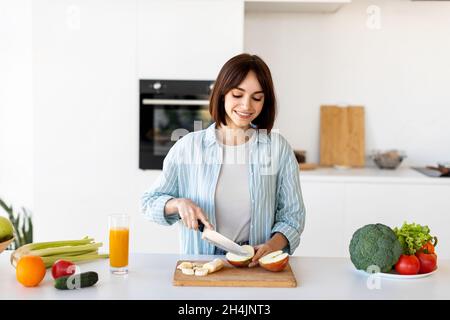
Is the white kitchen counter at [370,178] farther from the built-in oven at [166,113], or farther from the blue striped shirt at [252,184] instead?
the blue striped shirt at [252,184]

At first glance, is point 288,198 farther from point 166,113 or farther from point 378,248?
point 166,113

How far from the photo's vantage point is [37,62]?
400cm

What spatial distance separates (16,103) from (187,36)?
1.40 meters

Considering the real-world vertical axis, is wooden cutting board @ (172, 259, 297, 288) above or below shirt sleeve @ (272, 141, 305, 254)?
below

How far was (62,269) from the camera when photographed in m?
1.98

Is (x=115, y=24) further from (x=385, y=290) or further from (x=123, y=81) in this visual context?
(x=385, y=290)

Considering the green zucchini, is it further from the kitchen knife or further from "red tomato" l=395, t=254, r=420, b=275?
"red tomato" l=395, t=254, r=420, b=275

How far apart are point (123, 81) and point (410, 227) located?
7.55ft

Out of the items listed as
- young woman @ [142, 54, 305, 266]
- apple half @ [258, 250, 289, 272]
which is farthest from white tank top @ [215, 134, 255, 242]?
apple half @ [258, 250, 289, 272]

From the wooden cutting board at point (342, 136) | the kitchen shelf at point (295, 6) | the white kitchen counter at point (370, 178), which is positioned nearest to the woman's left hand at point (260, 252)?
the white kitchen counter at point (370, 178)

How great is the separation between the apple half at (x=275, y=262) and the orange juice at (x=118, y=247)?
0.42 metres

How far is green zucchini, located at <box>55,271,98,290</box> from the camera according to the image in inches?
74.3

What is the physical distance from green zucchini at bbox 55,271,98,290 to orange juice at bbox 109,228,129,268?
0.46ft
